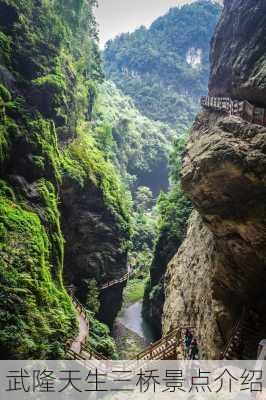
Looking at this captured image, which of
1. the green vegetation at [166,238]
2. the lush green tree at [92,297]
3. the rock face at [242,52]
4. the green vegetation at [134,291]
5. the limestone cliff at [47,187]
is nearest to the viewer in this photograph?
the rock face at [242,52]

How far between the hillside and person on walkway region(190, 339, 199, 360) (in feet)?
290

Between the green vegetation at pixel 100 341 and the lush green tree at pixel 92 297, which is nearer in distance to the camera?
the green vegetation at pixel 100 341

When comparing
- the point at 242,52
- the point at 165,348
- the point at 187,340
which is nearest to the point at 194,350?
the point at 187,340

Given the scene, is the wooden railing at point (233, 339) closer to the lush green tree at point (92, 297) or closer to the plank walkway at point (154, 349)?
the plank walkway at point (154, 349)

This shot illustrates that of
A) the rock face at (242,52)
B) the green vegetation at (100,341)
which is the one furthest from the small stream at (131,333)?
the rock face at (242,52)

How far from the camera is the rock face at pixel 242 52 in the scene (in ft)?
53.6

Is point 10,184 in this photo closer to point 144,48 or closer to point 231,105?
point 231,105

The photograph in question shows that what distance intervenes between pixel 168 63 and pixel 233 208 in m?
109

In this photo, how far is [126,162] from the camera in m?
73.9

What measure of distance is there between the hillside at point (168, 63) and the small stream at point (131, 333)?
71403 mm

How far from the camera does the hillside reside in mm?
107875

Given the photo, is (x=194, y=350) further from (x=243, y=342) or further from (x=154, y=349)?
(x=243, y=342)

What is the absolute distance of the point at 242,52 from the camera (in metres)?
18.4

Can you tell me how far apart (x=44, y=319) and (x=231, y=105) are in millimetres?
12220
